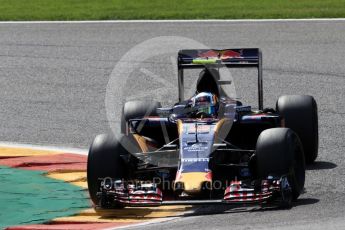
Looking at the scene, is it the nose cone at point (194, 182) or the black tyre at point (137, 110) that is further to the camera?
the black tyre at point (137, 110)

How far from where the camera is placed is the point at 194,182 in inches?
379

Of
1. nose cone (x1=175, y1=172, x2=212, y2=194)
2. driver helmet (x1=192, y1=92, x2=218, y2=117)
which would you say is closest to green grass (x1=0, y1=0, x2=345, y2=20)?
driver helmet (x1=192, y1=92, x2=218, y2=117)

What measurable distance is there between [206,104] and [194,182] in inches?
57.7

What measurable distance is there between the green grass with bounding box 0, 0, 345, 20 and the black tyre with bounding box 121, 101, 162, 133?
10.1m

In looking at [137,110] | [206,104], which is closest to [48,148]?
[137,110]

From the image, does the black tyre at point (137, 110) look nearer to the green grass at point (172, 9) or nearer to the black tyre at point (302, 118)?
the black tyre at point (302, 118)

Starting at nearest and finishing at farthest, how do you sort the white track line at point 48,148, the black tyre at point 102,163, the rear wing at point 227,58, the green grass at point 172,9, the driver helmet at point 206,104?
the black tyre at point 102,163 < the driver helmet at point 206,104 < the rear wing at point 227,58 < the white track line at point 48,148 < the green grass at point 172,9

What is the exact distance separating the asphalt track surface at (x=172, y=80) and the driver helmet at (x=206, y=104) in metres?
1.12

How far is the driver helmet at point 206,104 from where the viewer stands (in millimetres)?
10906

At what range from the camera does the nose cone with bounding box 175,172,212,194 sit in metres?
9.56

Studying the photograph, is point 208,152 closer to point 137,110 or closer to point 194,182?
point 194,182

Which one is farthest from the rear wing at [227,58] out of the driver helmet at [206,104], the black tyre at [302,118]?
the driver helmet at [206,104]

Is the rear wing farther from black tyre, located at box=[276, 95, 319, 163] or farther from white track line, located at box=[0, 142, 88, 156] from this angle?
white track line, located at box=[0, 142, 88, 156]

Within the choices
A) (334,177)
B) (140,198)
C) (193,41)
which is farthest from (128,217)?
(193,41)
